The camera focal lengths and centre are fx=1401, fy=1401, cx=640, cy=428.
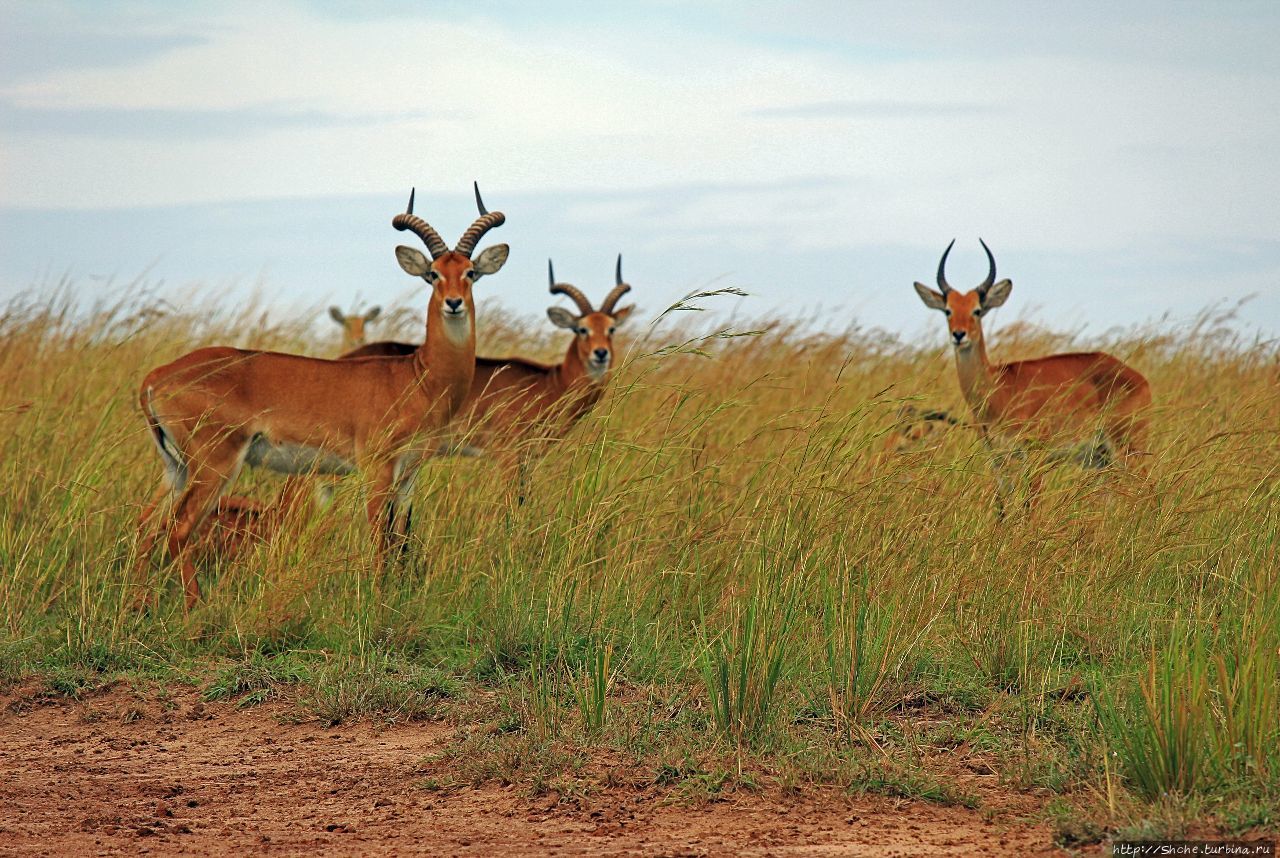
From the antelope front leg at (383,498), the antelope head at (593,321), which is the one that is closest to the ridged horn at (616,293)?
the antelope head at (593,321)

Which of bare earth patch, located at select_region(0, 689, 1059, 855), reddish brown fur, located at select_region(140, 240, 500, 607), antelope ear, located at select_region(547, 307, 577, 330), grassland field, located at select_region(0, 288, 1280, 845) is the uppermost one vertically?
Result: antelope ear, located at select_region(547, 307, 577, 330)

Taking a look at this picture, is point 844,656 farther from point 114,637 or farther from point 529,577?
point 114,637

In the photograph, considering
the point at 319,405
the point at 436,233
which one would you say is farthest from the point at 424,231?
the point at 319,405

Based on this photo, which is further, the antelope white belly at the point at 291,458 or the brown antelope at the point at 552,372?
the brown antelope at the point at 552,372

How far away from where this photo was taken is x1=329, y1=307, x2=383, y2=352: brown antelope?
55.0 feet

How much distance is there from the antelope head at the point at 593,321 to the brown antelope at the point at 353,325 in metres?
5.60

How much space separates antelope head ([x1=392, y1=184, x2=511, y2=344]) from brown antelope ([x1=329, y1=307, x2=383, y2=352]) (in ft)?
22.6

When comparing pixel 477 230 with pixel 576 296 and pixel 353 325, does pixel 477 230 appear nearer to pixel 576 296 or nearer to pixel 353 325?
pixel 576 296

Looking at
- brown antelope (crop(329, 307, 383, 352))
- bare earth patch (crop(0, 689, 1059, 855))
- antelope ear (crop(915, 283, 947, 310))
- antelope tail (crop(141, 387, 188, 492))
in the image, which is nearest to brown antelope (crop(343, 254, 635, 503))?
antelope tail (crop(141, 387, 188, 492))

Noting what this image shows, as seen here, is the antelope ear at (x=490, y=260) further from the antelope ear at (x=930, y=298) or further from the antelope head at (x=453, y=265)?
the antelope ear at (x=930, y=298)

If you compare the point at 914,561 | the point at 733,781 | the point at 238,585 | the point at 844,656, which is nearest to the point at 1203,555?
the point at 914,561

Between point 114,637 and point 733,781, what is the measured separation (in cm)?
320

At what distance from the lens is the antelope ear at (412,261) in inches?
372

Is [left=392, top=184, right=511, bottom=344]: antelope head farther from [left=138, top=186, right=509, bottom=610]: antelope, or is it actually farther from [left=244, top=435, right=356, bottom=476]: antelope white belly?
[left=244, top=435, right=356, bottom=476]: antelope white belly
